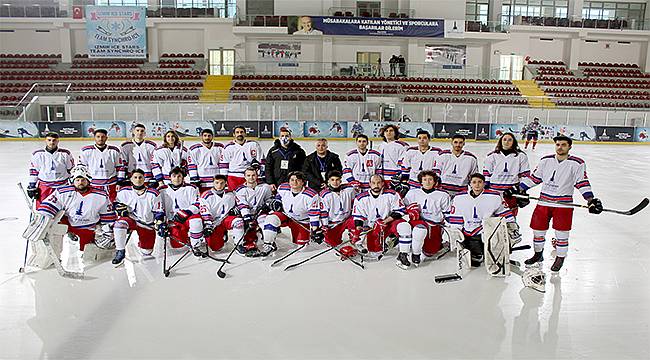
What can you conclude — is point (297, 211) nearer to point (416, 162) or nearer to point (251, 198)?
point (251, 198)

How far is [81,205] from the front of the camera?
5730mm

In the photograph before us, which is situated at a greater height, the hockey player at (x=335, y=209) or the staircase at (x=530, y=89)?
the staircase at (x=530, y=89)

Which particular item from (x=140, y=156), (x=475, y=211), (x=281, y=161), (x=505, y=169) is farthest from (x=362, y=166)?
(x=140, y=156)

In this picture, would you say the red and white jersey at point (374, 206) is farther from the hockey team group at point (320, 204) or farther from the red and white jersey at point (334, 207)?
the red and white jersey at point (334, 207)

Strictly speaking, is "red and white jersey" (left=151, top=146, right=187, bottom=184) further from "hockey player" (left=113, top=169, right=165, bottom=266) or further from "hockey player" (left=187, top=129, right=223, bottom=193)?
"hockey player" (left=113, top=169, right=165, bottom=266)

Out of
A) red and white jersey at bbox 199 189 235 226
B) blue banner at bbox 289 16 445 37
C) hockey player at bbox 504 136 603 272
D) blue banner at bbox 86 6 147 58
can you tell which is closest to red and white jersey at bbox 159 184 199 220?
red and white jersey at bbox 199 189 235 226

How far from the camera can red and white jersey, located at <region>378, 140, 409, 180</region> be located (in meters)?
7.69

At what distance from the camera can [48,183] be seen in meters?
6.90

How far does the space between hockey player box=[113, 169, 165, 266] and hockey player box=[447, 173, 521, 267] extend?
3418mm

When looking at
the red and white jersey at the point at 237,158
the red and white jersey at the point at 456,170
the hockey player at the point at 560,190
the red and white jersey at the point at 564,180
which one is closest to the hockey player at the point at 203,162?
the red and white jersey at the point at 237,158

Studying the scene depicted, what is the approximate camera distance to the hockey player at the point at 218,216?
6129 millimetres

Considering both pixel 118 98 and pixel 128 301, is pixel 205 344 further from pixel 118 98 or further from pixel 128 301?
pixel 118 98

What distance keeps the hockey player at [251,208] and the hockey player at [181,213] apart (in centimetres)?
52

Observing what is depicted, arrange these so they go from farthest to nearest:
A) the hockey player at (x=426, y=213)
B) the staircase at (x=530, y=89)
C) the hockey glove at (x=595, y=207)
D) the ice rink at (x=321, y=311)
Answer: the staircase at (x=530, y=89) → the hockey player at (x=426, y=213) → the hockey glove at (x=595, y=207) → the ice rink at (x=321, y=311)
